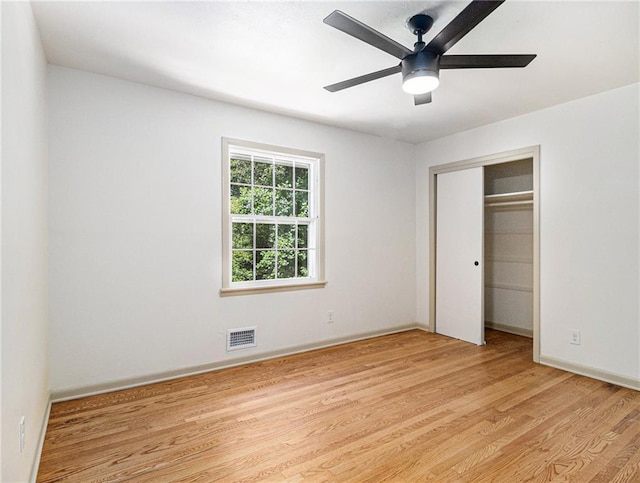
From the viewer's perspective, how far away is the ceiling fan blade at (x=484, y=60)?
2072mm

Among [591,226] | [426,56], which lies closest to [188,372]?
[426,56]

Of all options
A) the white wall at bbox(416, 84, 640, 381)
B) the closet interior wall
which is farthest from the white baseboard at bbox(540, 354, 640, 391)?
the closet interior wall

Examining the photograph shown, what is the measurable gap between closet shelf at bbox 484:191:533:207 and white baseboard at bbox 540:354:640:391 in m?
1.86

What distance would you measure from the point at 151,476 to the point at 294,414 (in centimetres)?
98

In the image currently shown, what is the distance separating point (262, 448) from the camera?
2170 mm

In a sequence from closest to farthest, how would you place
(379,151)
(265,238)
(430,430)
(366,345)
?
(430,430) → (265,238) → (366,345) → (379,151)

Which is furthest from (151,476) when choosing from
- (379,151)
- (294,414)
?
(379,151)

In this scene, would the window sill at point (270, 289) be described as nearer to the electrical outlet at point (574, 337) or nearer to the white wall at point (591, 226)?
the white wall at point (591, 226)

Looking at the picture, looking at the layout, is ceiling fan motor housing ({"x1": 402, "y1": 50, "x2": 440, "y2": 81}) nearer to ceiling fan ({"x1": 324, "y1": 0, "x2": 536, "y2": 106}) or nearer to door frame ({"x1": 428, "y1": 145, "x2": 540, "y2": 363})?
ceiling fan ({"x1": 324, "y1": 0, "x2": 536, "y2": 106})

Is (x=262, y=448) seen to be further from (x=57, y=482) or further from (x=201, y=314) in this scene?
(x=201, y=314)

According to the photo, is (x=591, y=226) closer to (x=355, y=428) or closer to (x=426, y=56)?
(x=426, y=56)

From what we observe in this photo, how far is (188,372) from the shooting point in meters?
3.27

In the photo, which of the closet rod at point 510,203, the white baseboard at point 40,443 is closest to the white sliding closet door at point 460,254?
the closet rod at point 510,203

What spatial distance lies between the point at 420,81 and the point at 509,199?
3042mm
